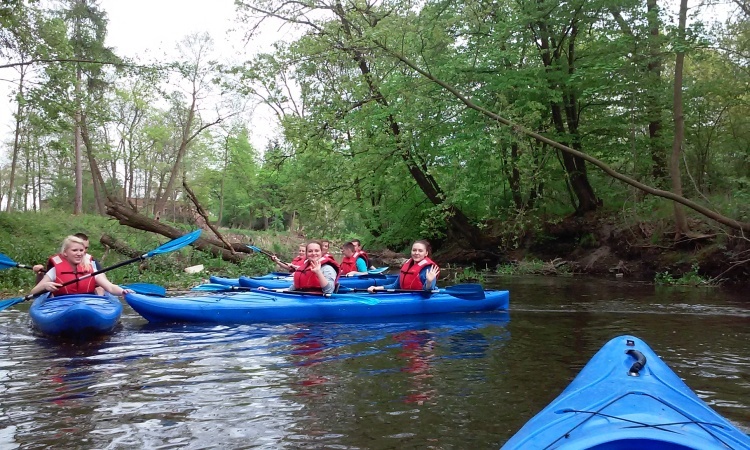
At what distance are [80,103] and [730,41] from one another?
1379 centimetres

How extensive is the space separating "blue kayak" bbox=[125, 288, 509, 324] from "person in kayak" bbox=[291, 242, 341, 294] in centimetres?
21

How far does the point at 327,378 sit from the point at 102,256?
9243 millimetres

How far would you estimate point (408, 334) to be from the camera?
634 cm

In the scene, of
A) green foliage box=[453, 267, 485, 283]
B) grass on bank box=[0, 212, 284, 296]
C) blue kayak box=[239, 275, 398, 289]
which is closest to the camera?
blue kayak box=[239, 275, 398, 289]

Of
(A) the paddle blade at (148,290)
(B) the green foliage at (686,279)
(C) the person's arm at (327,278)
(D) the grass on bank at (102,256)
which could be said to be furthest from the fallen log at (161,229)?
(B) the green foliage at (686,279)

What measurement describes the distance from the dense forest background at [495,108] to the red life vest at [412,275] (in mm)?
3375

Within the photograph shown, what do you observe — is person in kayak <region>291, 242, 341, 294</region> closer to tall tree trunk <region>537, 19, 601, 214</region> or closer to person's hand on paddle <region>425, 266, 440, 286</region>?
person's hand on paddle <region>425, 266, 440, 286</region>

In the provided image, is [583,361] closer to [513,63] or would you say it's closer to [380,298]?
[380,298]

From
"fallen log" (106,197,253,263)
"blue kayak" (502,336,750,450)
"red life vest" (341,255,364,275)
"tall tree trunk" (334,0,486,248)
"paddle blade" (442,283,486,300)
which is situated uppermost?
"tall tree trunk" (334,0,486,248)

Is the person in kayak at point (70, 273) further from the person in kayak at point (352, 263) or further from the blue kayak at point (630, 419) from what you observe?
the person in kayak at point (352, 263)

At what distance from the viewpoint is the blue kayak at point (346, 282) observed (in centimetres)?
923

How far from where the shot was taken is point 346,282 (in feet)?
32.2

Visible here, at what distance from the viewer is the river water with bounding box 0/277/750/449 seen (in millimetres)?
3076

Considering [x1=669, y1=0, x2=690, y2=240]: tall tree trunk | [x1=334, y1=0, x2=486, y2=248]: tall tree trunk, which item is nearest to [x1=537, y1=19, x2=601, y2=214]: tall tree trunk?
[x1=669, y1=0, x2=690, y2=240]: tall tree trunk
